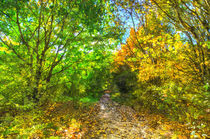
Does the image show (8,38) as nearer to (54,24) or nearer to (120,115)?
(54,24)

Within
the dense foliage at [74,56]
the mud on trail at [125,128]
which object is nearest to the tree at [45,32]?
the dense foliage at [74,56]

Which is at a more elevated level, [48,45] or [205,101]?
[48,45]

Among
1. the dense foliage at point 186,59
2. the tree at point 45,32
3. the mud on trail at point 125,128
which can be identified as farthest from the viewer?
the mud on trail at point 125,128

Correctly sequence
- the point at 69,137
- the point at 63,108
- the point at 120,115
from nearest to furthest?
the point at 69,137 → the point at 63,108 → the point at 120,115

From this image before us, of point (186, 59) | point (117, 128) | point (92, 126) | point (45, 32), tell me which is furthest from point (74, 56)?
point (186, 59)

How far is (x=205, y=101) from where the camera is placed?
2857 mm

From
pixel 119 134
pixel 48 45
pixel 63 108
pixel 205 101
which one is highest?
pixel 48 45

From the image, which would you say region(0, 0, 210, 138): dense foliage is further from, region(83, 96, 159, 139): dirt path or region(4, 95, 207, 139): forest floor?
region(83, 96, 159, 139): dirt path

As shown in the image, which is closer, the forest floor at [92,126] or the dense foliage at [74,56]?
the dense foliage at [74,56]

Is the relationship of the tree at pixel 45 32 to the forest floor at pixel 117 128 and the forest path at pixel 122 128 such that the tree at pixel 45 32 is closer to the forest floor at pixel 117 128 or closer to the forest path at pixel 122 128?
the forest floor at pixel 117 128

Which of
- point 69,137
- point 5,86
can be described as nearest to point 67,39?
point 5,86

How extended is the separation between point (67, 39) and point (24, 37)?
1.71 m

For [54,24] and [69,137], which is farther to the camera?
[54,24]

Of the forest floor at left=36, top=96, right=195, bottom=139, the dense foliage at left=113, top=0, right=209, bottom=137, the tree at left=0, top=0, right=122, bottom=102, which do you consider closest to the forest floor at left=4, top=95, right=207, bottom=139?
the forest floor at left=36, top=96, right=195, bottom=139
